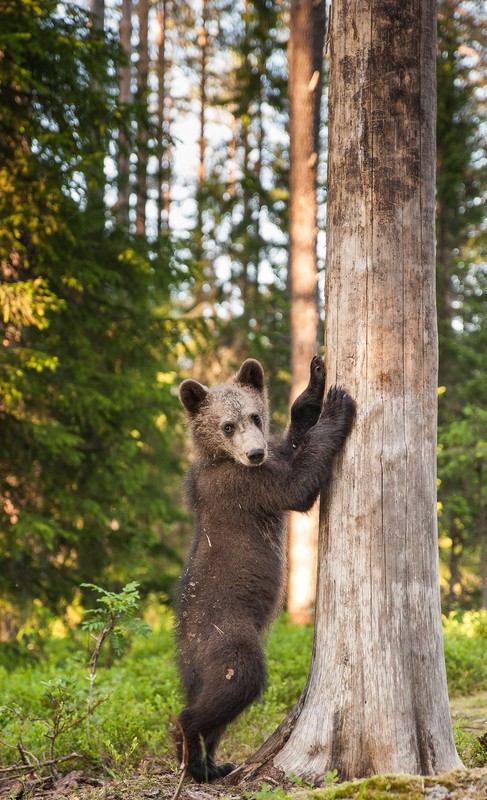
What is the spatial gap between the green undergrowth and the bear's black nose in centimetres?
138

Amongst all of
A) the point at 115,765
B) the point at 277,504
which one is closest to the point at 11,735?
the point at 115,765

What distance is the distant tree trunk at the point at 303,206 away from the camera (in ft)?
47.1

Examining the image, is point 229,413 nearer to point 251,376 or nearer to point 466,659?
point 251,376

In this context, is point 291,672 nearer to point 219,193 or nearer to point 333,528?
point 333,528

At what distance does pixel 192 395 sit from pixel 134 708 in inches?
117

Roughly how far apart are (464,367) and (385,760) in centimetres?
1226

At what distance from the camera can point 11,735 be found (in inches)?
247

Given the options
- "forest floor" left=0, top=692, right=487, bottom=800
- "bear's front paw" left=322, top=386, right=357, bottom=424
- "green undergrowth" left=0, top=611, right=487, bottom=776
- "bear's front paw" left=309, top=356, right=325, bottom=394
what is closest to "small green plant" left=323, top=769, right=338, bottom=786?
"forest floor" left=0, top=692, right=487, bottom=800

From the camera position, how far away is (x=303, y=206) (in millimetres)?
14711

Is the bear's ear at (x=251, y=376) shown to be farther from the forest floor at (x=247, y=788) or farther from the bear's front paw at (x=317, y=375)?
the forest floor at (x=247, y=788)

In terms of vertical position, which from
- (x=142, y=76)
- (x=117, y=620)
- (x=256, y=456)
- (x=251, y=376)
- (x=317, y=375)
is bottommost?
(x=117, y=620)

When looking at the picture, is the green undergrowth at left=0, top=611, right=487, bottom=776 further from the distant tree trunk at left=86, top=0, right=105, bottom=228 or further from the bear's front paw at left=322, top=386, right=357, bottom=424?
the distant tree trunk at left=86, top=0, right=105, bottom=228

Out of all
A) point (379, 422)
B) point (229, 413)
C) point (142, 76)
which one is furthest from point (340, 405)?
point (142, 76)

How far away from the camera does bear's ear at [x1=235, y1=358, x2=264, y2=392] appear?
683 centimetres
